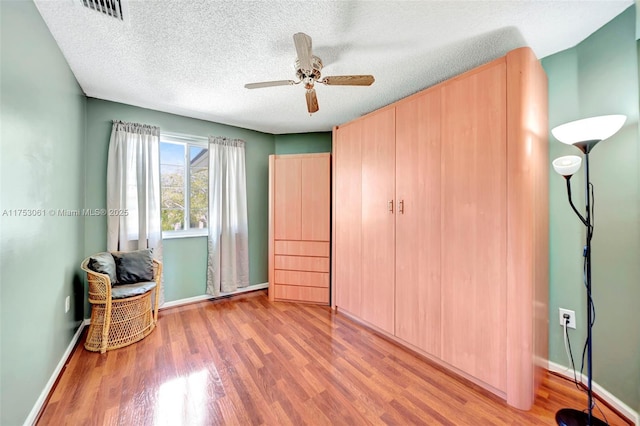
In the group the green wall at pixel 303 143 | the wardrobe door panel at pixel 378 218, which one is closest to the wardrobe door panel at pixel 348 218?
the wardrobe door panel at pixel 378 218

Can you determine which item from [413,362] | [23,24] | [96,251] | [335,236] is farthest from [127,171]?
[413,362]

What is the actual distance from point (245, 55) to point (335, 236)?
6.76 feet

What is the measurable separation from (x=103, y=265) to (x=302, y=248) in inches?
81.5

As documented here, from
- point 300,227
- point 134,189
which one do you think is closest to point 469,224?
point 300,227

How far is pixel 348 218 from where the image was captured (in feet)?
9.16

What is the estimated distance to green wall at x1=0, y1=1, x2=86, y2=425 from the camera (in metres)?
1.17

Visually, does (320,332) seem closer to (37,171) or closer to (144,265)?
(144,265)

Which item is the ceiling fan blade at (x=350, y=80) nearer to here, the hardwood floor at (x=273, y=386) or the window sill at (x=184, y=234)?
the hardwood floor at (x=273, y=386)

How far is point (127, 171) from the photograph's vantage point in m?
2.65

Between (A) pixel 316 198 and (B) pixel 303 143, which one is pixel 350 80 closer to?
(A) pixel 316 198

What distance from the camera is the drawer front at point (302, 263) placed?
3.16m

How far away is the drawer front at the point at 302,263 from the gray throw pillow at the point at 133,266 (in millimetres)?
1485

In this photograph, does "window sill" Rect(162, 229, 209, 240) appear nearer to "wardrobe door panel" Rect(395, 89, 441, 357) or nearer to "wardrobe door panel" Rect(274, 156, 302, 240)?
"wardrobe door panel" Rect(274, 156, 302, 240)

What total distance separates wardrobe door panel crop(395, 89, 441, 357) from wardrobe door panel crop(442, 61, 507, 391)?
74mm
